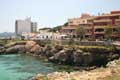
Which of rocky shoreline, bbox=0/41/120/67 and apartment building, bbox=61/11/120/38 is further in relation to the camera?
apartment building, bbox=61/11/120/38

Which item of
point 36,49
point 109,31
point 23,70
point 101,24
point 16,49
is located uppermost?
point 101,24

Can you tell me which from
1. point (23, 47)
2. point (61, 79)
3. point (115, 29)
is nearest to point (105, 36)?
point (115, 29)

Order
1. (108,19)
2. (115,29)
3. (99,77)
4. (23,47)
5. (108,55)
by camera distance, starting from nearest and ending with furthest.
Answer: (99,77) < (108,55) < (115,29) < (108,19) < (23,47)

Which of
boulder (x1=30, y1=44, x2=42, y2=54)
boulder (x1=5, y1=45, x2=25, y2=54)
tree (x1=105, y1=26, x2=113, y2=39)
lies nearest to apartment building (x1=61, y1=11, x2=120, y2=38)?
tree (x1=105, y1=26, x2=113, y2=39)

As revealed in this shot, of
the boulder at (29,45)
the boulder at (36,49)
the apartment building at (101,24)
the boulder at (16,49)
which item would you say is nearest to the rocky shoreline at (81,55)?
the boulder at (36,49)

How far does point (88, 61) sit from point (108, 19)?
101 feet

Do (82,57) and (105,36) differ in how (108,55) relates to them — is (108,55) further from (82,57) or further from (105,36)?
(105,36)

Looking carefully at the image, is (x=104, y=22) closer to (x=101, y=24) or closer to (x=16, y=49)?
(x=101, y=24)

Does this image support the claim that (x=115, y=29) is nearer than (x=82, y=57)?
No

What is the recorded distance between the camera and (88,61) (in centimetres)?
7388

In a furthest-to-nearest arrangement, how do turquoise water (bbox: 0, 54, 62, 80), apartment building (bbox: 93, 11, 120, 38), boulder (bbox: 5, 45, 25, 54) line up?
1. boulder (bbox: 5, 45, 25, 54)
2. apartment building (bbox: 93, 11, 120, 38)
3. turquoise water (bbox: 0, 54, 62, 80)

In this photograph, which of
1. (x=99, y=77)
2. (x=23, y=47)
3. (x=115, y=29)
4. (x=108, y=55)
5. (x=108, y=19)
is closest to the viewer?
(x=99, y=77)

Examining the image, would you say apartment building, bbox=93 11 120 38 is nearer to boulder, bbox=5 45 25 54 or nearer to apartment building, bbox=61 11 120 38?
apartment building, bbox=61 11 120 38

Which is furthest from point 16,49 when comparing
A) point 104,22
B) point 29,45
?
point 104,22
